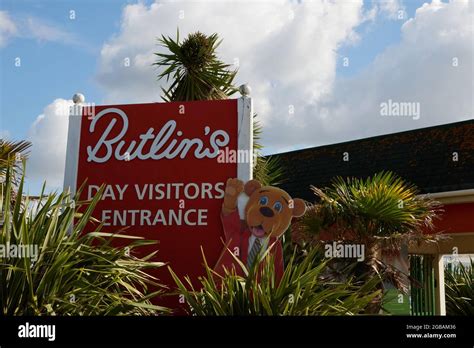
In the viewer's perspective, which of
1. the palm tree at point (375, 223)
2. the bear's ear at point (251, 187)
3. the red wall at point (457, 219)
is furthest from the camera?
the red wall at point (457, 219)

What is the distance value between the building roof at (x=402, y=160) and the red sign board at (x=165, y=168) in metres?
5.93

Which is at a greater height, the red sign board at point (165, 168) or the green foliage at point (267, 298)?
the red sign board at point (165, 168)

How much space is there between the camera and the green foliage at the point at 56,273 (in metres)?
6.28

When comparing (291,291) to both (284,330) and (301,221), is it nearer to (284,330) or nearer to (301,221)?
(284,330)

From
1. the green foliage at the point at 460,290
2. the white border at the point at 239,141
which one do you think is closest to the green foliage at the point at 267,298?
the white border at the point at 239,141

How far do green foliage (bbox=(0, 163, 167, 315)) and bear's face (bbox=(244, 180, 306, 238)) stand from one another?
1.94 metres

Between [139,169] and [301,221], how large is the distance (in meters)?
2.89

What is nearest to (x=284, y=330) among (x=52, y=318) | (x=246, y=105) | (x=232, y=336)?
(x=232, y=336)

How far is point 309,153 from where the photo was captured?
18.3 meters

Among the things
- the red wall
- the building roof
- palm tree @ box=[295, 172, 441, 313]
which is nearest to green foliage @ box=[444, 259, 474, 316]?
the red wall

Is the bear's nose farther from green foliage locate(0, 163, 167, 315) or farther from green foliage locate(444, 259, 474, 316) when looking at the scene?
green foliage locate(444, 259, 474, 316)

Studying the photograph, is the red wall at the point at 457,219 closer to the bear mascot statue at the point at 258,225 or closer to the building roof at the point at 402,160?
the building roof at the point at 402,160

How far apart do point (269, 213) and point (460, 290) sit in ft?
30.6

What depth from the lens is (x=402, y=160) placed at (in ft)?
50.5
